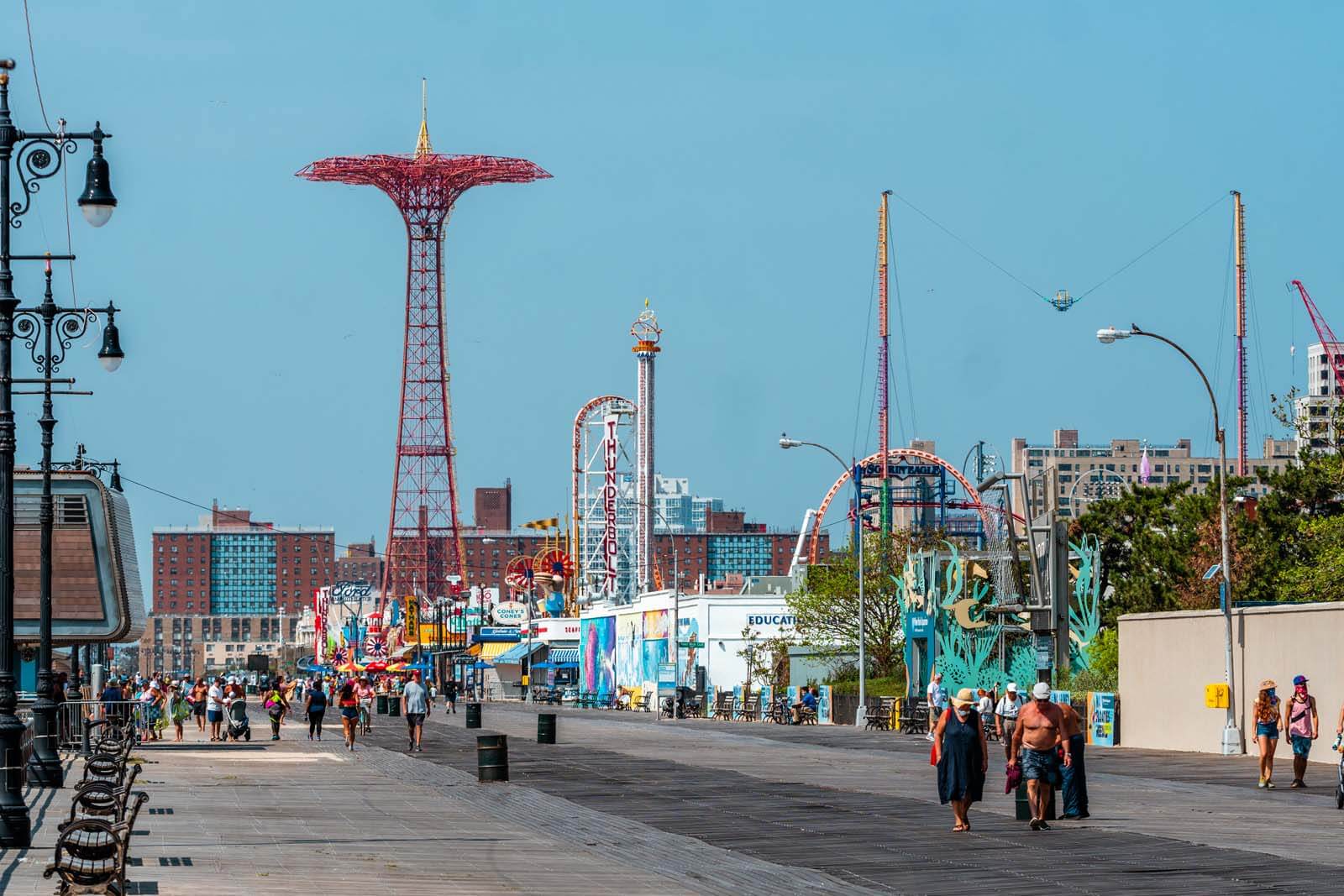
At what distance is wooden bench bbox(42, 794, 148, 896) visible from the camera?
14.7 m

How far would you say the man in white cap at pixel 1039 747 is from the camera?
22.6 metres

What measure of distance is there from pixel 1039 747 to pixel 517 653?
118m

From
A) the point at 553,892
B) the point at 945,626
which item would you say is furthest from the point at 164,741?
the point at 553,892

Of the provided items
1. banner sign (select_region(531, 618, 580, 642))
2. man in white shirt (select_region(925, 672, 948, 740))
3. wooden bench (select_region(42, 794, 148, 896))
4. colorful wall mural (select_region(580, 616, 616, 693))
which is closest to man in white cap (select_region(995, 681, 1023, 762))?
man in white shirt (select_region(925, 672, 948, 740))

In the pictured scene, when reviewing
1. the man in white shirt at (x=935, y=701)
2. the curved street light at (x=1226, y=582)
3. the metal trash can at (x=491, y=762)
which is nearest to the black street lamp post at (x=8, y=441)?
the metal trash can at (x=491, y=762)

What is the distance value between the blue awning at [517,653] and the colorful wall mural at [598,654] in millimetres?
16138

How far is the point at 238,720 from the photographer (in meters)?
52.9

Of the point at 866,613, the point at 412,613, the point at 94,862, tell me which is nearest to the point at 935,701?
the point at 866,613

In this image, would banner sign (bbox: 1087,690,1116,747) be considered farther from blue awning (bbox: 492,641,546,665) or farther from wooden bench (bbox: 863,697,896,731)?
blue awning (bbox: 492,641,546,665)

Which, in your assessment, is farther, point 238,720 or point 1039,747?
point 238,720

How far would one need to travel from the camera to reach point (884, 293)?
125000mm

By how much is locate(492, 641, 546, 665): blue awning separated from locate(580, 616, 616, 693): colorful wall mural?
16138 millimetres

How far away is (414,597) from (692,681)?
4763cm

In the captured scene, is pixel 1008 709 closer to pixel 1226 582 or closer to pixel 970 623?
pixel 1226 582
